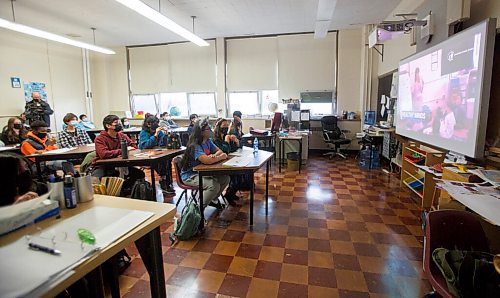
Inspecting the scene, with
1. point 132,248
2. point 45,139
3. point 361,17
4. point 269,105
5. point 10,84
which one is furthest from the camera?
point 269,105

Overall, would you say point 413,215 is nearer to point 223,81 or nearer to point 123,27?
point 223,81

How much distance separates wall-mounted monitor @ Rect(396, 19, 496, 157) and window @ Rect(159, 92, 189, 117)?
21.1ft

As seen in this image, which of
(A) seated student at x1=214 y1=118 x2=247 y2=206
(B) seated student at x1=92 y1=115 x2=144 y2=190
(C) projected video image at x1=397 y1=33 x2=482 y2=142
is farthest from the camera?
(A) seated student at x1=214 y1=118 x2=247 y2=206

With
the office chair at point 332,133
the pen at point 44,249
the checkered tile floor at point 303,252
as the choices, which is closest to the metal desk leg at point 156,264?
the pen at point 44,249

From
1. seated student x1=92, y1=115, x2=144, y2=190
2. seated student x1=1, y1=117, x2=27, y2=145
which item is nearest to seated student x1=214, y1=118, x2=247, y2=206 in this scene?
seated student x1=92, y1=115, x2=144, y2=190

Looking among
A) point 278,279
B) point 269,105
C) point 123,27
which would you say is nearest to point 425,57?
point 278,279

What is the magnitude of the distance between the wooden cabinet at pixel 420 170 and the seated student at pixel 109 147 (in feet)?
12.3

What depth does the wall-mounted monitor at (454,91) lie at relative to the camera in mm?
2242

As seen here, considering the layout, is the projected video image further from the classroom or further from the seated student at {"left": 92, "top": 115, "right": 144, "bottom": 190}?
the seated student at {"left": 92, "top": 115, "right": 144, "bottom": 190}

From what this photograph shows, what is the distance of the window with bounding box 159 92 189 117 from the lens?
8508 mm

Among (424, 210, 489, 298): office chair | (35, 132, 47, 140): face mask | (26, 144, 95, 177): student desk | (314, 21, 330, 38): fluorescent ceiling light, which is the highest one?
(314, 21, 330, 38): fluorescent ceiling light

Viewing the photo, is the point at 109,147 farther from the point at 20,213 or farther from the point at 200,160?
the point at 20,213

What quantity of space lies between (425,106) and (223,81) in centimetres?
564

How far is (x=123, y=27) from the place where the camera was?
255 inches
